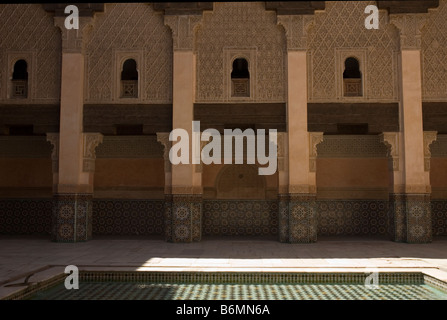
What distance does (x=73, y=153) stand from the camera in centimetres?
859

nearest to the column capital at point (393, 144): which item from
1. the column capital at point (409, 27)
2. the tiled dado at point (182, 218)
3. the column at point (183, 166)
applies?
the column capital at point (409, 27)

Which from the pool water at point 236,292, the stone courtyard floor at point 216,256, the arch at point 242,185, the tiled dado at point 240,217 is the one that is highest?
the arch at point 242,185

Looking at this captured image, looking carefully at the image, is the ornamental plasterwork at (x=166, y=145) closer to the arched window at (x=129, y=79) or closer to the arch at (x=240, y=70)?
the arched window at (x=129, y=79)

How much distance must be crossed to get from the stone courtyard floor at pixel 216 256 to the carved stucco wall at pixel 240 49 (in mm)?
2839

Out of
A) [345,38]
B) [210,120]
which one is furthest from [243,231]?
[345,38]

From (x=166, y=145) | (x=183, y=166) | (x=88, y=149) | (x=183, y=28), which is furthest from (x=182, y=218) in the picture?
(x=183, y=28)

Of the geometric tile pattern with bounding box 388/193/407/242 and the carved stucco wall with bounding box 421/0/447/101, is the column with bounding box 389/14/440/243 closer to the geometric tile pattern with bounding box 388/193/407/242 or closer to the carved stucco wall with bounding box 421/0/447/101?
the geometric tile pattern with bounding box 388/193/407/242

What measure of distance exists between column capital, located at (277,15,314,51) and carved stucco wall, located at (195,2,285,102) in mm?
150

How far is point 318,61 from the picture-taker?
866 centimetres

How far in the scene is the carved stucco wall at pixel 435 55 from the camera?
8.54 meters

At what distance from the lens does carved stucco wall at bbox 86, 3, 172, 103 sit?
8766 millimetres

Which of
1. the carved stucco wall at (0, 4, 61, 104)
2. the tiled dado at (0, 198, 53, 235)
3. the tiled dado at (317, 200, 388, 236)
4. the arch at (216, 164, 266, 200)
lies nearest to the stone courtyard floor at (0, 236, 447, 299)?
the tiled dado at (317, 200, 388, 236)
